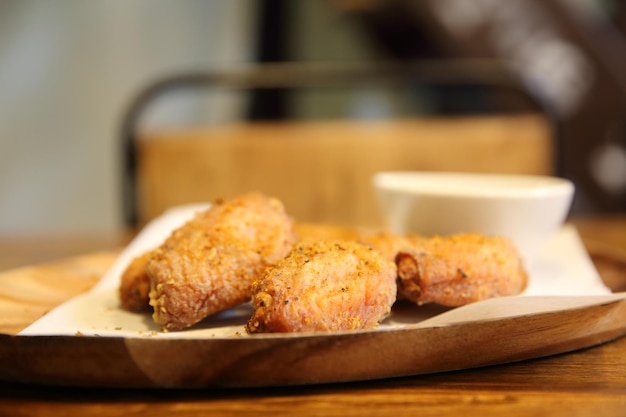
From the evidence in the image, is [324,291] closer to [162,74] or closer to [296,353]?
[296,353]

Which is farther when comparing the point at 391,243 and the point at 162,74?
the point at 162,74

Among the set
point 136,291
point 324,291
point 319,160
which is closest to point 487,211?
point 324,291

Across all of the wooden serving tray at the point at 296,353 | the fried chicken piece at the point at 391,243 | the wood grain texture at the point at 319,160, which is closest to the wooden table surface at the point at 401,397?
the wooden serving tray at the point at 296,353

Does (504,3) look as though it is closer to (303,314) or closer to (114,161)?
(114,161)

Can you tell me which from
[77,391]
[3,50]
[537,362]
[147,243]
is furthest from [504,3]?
[77,391]

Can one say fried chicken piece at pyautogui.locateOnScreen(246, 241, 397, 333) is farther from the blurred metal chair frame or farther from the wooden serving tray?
the blurred metal chair frame

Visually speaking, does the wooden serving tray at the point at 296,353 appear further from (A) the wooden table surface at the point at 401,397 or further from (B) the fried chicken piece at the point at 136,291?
(B) the fried chicken piece at the point at 136,291

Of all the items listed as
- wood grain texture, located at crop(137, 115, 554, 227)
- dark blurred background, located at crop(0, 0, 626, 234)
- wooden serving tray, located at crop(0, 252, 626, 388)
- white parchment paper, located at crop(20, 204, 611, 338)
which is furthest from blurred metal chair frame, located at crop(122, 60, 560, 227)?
wooden serving tray, located at crop(0, 252, 626, 388)
